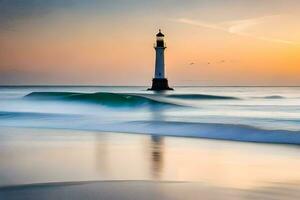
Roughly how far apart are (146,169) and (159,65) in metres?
29.8

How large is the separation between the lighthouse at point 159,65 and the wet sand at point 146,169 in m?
25.9

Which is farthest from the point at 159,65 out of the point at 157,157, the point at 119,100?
the point at 157,157

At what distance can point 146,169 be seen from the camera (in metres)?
6.00

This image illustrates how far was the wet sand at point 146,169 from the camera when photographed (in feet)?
14.8

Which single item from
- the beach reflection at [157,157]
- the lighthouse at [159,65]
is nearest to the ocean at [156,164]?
the beach reflection at [157,157]

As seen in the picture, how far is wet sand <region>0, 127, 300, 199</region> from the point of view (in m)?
4.51

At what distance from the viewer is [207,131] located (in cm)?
1089

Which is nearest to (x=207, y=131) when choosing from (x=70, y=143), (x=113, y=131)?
(x=113, y=131)

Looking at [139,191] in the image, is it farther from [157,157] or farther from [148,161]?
[157,157]

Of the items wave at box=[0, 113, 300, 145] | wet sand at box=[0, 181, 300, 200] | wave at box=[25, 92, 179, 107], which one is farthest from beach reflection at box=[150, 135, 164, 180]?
wave at box=[25, 92, 179, 107]

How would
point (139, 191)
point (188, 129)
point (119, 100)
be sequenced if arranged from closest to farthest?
point (139, 191) < point (188, 129) < point (119, 100)

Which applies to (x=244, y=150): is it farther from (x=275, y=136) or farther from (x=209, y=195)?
(x=209, y=195)

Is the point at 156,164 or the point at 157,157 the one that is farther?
the point at 157,157

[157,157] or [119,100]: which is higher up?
[119,100]
